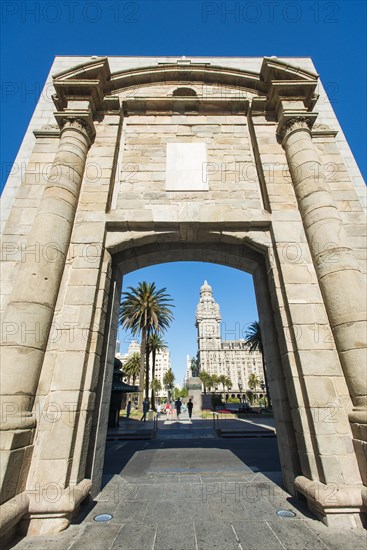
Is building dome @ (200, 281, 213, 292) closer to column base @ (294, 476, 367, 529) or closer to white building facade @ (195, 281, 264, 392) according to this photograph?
white building facade @ (195, 281, 264, 392)

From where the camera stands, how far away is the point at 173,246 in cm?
665

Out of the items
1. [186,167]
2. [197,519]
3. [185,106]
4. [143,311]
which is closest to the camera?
[197,519]

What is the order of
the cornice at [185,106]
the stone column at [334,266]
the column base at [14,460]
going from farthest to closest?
1. the cornice at [185,106]
2. the stone column at [334,266]
3. the column base at [14,460]

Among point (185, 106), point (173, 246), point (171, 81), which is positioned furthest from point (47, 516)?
point (171, 81)

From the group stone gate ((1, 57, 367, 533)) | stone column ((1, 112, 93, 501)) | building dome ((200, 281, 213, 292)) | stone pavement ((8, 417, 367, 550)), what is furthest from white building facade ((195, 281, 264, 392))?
stone column ((1, 112, 93, 501))

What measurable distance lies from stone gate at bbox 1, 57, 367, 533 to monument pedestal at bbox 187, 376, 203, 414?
980 inches

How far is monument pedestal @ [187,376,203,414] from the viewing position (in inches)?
1129

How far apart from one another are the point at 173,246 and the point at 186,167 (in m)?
2.07

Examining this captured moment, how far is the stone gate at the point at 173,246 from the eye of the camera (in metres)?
3.93

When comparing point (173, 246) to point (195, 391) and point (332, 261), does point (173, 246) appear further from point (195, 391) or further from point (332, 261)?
point (195, 391)

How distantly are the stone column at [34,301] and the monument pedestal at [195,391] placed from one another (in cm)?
2647

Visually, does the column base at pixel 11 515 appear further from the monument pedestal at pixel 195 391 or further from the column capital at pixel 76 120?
the monument pedestal at pixel 195 391

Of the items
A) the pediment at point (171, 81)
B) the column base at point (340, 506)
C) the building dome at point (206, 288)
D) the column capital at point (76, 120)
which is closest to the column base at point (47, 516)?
the column base at point (340, 506)

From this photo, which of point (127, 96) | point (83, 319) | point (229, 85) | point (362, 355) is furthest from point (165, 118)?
point (362, 355)
